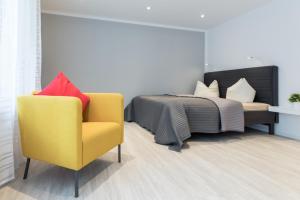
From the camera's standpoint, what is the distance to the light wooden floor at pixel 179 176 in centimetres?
151

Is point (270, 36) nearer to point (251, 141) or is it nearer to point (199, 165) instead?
point (251, 141)

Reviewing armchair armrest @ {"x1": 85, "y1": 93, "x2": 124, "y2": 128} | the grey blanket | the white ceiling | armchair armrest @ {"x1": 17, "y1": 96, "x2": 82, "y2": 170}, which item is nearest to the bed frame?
the grey blanket

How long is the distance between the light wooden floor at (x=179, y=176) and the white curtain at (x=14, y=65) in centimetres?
24

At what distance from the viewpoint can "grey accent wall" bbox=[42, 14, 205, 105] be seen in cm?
434

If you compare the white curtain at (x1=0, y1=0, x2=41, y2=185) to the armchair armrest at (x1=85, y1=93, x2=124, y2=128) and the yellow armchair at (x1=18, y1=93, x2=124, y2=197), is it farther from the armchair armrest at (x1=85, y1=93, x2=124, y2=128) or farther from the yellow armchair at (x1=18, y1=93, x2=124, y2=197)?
the armchair armrest at (x1=85, y1=93, x2=124, y2=128)

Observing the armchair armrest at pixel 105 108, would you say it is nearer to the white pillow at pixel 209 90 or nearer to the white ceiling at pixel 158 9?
the white ceiling at pixel 158 9

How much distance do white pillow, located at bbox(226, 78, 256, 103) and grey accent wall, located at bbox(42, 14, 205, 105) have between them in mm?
1640

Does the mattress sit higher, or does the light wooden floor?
the mattress

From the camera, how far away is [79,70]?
14.8 ft

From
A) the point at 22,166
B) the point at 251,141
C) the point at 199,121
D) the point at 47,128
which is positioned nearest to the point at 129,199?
the point at 47,128

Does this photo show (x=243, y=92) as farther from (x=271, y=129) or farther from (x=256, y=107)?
(x=271, y=129)

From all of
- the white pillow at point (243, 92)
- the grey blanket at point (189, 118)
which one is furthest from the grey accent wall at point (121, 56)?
the grey blanket at point (189, 118)

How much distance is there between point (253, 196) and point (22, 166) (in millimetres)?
2091

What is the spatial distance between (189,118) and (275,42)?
2081 millimetres
